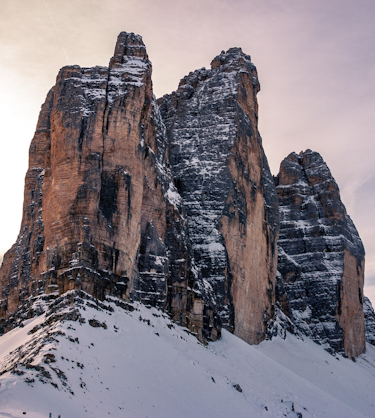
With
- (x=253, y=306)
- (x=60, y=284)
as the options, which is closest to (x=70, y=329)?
(x=60, y=284)

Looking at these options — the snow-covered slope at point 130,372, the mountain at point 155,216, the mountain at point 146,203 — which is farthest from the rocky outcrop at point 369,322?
the snow-covered slope at point 130,372

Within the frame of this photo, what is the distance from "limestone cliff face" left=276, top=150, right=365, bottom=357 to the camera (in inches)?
3314

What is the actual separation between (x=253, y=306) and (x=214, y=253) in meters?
8.85

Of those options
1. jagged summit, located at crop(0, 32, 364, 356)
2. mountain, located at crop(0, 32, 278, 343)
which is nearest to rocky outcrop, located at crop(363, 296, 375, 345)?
jagged summit, located at crop(0, 32, 364, 356)

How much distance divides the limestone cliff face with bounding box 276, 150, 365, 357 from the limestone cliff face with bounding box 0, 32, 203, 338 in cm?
3344

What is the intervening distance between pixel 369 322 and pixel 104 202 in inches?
3256

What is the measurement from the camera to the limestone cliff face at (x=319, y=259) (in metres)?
84.2

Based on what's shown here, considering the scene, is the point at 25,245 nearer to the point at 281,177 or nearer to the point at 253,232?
the point at 253,232

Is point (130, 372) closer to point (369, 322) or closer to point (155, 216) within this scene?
point (155, 216)

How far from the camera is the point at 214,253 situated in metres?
59.2

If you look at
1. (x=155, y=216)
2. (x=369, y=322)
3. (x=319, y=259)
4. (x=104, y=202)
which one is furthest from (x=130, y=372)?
(x=369, y=322)

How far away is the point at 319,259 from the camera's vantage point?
9019 cm

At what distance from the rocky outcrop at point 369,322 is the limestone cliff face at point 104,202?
215 ft

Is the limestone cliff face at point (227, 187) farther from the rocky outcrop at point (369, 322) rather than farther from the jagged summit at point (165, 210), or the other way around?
the rocky outcrop at point (369, 322)
